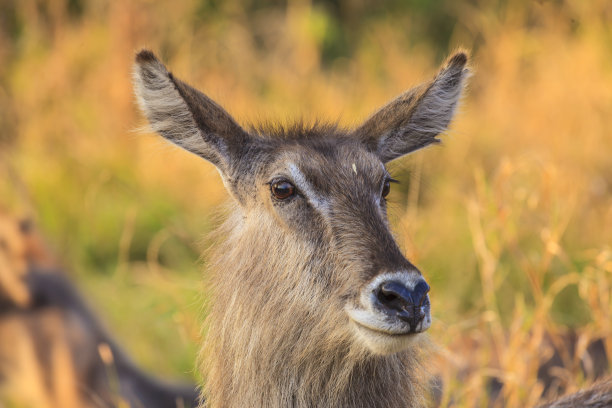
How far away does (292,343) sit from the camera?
116 inches

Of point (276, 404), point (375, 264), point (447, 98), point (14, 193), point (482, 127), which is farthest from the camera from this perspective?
point (482, 127)

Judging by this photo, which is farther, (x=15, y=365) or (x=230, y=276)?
(x=15, y=365)

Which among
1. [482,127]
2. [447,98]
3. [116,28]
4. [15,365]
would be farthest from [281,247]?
[116,28]

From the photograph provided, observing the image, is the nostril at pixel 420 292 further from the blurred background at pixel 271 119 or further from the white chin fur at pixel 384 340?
the blurred background at pixel 271 119

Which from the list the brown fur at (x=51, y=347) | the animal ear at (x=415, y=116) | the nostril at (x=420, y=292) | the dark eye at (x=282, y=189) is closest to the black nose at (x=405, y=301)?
the nostril at (x=420, y=292)

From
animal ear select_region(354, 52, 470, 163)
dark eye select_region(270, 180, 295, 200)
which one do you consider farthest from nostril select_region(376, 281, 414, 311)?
animal ear select_region(354, 52, 470, 163)

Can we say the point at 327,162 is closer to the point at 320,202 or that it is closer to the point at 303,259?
the point at 320,202

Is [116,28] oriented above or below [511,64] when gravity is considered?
below

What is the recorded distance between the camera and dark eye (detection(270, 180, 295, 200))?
3025 mm

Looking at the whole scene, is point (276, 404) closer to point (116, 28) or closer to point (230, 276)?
point (230, 276)

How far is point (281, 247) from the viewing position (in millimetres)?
3018

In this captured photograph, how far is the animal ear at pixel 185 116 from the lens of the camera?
2994 mm

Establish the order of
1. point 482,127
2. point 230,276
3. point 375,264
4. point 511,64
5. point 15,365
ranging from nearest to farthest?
point 375,264
point 230,276
point 15,365
point 482,127
point 511,64

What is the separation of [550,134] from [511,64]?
180 centimetres
